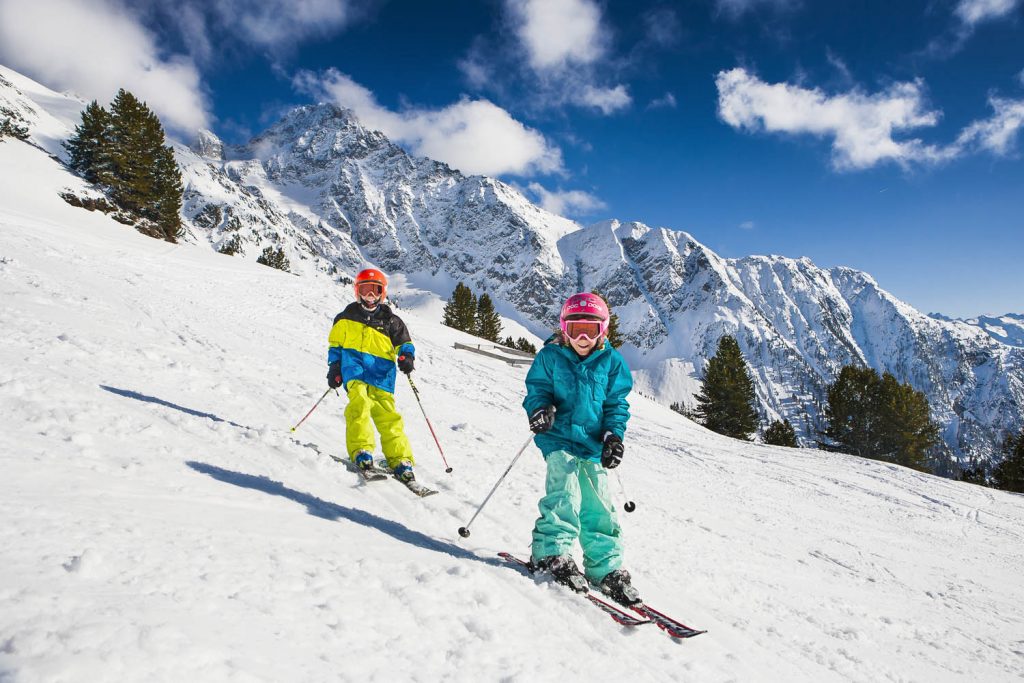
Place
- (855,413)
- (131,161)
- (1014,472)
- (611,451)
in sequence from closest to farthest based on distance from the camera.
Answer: (611,451) → (1014,472) → (855,413) → (131,161)

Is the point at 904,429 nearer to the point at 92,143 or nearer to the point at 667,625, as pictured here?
the point at 667,625

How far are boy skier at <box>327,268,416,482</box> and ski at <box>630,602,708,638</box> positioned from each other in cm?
281

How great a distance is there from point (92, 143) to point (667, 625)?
172 feet

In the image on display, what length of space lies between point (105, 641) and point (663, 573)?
183 inches

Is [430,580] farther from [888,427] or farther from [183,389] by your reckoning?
[888,427]

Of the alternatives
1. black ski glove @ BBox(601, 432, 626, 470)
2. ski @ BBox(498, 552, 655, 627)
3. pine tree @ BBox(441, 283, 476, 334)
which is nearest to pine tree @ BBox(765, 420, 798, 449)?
pine tree @ BBox(441, 283, 476, 334)

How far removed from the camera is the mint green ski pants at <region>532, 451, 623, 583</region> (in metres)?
3.87

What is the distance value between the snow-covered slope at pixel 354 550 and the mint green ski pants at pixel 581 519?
0.45 metres

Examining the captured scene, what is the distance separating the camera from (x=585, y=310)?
14.0 feet

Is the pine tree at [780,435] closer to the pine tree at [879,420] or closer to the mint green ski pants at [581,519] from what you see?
the pine tree at [879,420]

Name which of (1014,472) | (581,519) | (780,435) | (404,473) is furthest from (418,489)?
(780,435)

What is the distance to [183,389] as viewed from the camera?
22.6 feet

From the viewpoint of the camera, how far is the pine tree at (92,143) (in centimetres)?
3812

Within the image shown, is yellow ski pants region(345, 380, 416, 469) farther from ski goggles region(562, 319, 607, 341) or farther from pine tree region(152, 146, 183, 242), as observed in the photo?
pine tree region(152, 146, 183, 242)
